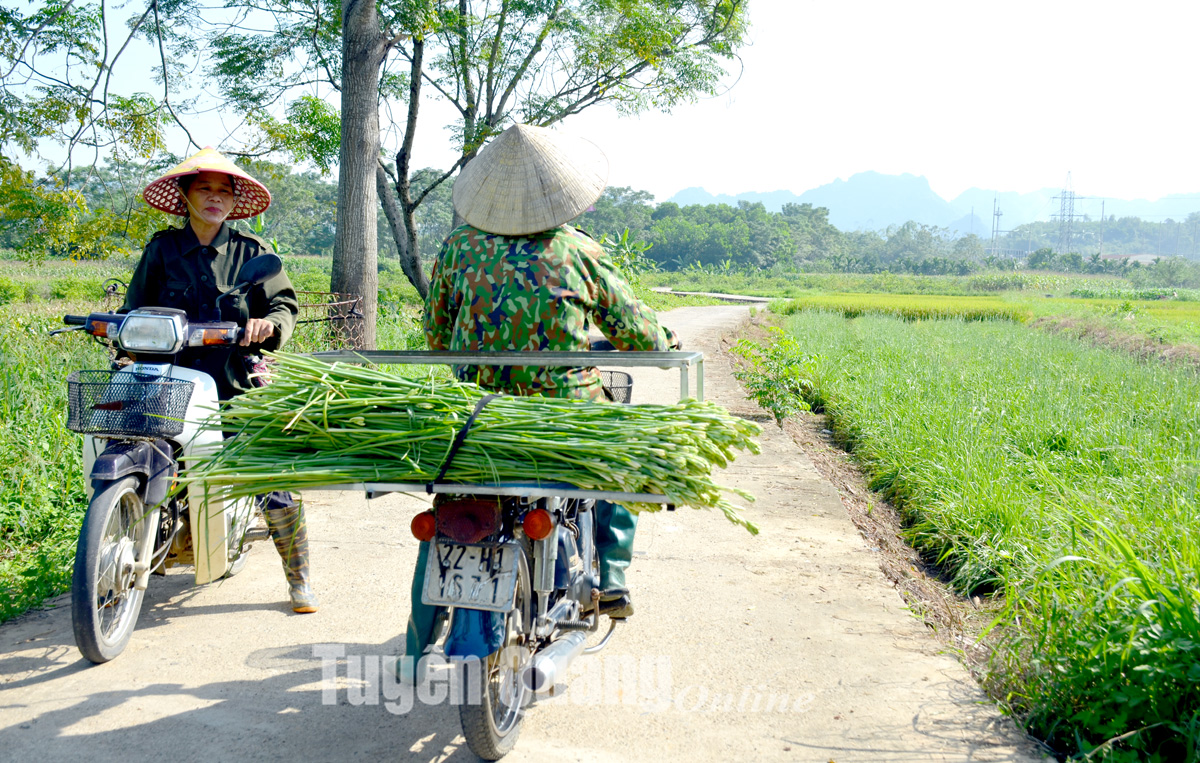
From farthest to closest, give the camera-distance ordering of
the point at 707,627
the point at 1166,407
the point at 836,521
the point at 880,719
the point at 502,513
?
the point at 1166,407, the point at 836,521, the point at 707,627, the point at 880,719, the point at 502,513

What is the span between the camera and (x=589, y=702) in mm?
2840

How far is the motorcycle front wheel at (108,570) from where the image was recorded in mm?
2871

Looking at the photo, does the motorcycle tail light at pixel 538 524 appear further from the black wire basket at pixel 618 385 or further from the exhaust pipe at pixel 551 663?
the black wire basket at pixel 618 385

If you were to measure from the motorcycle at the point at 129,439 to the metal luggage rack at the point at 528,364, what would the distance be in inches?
28.2

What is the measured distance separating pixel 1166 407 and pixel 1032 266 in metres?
87.5

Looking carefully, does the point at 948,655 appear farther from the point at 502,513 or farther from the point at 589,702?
the point at 502,513

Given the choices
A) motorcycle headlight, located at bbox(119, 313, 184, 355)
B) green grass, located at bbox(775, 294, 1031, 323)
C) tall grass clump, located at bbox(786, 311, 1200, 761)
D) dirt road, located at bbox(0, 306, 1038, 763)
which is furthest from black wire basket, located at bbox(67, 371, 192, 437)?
green grass, located at bbox(775, 294, 1031, 323)

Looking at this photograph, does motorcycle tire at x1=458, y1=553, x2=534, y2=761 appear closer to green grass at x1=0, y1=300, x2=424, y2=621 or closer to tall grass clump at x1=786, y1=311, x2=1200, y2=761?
tall grass clump at x1=786, y1=311, x2=1200, y2=761

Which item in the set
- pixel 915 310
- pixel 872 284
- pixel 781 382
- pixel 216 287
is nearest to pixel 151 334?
pixel 216 287

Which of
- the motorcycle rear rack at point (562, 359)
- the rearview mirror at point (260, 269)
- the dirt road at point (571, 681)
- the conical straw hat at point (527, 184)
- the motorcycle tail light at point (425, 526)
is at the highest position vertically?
the conical straw hat at point (527, 184)

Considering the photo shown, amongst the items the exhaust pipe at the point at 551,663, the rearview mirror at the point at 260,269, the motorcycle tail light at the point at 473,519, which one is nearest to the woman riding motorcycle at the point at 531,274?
the motorcycle tail light at the point at 473,519

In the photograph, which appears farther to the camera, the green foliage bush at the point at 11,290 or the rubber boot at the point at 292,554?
the green foliage bush at the point at 11,290

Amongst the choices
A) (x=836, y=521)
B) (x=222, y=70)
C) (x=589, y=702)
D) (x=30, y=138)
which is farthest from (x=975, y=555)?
(x=222, y=70)

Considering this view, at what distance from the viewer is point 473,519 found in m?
2.29
